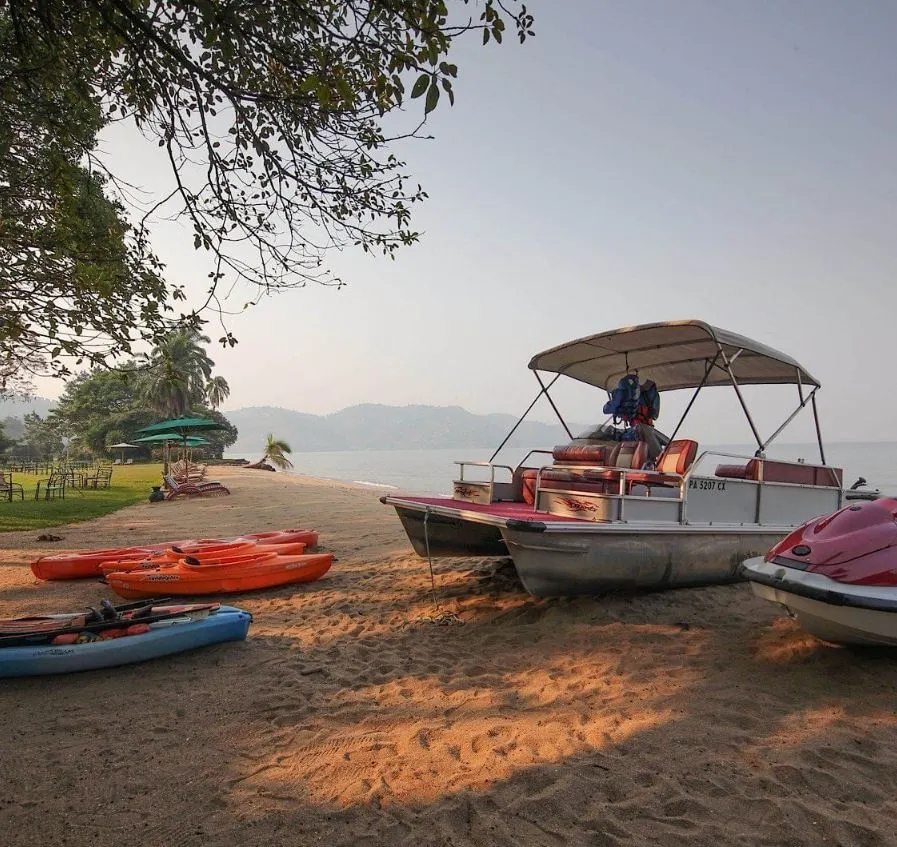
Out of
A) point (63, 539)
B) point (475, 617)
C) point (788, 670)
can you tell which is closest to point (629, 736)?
point (788, 670)

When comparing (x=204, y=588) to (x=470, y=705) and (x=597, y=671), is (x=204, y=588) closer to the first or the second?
(x=470, y=705)

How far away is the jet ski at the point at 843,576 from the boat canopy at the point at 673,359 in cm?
282

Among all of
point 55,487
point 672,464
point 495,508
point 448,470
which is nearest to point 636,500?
point 672,464

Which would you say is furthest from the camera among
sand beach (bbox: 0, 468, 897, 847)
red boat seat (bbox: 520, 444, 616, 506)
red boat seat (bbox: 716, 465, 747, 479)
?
red boat seat (bbox: 520, 444, 616, 506)

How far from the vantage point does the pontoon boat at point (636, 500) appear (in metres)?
6.13

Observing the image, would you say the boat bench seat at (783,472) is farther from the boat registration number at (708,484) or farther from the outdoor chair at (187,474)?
the outdoor chair at (187,474)

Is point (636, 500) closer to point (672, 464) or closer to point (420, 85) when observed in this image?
point (672, 464)

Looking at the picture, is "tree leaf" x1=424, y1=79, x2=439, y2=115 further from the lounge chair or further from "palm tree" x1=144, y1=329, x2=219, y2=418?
"palm tree" x1=144, y1=329, x2=219, y2=418

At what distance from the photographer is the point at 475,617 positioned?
21.9ft

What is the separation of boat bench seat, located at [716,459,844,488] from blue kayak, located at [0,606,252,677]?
6.01m

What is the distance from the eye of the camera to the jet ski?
13.8ft

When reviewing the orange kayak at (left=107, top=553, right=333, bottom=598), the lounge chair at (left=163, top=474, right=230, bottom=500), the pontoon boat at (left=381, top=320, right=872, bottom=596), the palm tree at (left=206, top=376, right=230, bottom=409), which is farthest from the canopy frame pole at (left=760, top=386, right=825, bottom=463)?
the palm tree at (left=206, top=376, right=230, bottom=409)

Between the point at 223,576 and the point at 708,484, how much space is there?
596 centimetres

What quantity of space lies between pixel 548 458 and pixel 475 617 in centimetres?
443
